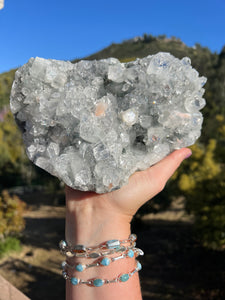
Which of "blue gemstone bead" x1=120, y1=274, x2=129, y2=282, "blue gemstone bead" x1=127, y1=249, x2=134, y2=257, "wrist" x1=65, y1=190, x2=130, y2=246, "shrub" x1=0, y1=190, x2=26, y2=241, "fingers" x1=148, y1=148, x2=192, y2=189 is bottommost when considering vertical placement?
"shrub" x1=0, y1=190, x2=26, y2=241

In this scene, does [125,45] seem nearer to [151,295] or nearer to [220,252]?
[151,295]

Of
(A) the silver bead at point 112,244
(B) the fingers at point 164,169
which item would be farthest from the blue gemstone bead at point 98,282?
(B) the fingers at point 164,169

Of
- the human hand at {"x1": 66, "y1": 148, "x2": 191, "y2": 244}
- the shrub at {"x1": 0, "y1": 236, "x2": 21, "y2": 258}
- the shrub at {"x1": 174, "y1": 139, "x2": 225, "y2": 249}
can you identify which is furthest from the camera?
the shrub at {"x1": 0, "y1": 236, "x2": 21, "y2": 258}

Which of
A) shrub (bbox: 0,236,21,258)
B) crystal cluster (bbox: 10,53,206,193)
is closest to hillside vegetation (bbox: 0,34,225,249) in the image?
crystal cluster (bbox: 10,53,206,193)

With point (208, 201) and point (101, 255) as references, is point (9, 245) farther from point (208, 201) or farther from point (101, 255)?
point (101, 255)

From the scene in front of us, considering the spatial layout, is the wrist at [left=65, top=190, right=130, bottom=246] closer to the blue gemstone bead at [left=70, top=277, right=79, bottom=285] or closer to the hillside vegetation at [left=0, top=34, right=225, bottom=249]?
the blue gemstone bead at [left=70, top=277, right=79, bottom=285]

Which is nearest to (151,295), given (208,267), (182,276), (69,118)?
(182,276)

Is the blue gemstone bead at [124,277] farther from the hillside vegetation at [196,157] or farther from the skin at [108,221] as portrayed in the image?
the hillside vegetation at [196,157]

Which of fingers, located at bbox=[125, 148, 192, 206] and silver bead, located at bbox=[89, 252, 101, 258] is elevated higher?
fingers, located at bbox=[125, 148, 192, 206]

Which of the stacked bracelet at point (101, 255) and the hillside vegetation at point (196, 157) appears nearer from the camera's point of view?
the stacked bracelet at point (101, 255)
